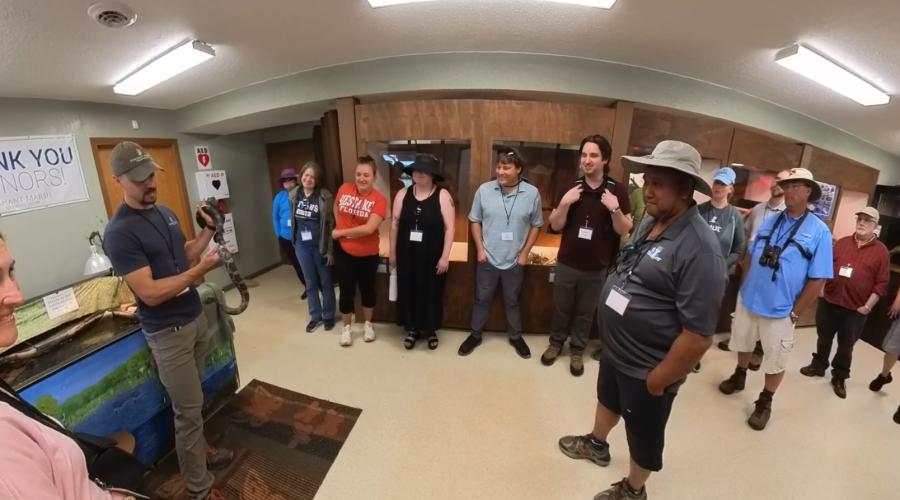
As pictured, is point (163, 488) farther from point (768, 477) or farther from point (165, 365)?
point (768, 477)

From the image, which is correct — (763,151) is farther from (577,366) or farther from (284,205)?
(284,205)

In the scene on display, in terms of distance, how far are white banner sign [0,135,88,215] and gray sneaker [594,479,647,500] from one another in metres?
4.52

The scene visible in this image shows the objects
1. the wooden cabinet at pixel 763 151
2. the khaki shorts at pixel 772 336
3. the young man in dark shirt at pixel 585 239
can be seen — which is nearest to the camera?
the khaki shorts at pixel 772 336

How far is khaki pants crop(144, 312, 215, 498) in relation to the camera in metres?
1.44


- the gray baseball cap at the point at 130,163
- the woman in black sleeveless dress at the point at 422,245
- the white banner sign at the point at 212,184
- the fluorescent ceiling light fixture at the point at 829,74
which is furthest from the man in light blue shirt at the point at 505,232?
the white banner sign at the point at 212,184

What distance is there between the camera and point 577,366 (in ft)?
8.32

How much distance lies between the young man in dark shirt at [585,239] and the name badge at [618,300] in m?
0.96

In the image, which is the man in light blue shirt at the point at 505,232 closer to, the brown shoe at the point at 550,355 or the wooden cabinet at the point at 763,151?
the brown shoe at the point at 550,355

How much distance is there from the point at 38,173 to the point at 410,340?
3362 mm

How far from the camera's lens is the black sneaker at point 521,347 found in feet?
9.02

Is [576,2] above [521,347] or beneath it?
above

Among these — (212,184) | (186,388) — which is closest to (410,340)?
(186,388)

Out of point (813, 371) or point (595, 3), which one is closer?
point (595, 3)

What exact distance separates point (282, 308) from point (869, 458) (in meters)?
4.66
